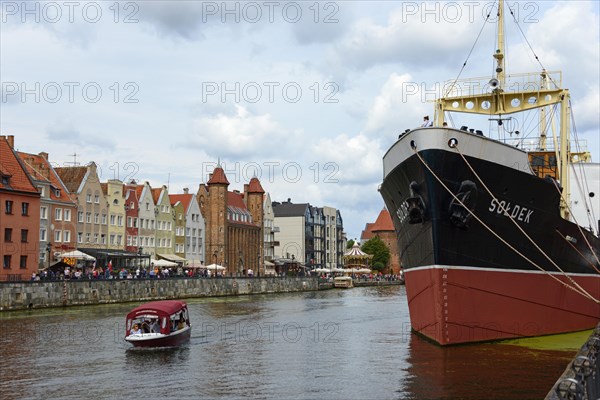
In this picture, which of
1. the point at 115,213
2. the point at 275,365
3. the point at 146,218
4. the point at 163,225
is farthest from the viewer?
the point at 163,225

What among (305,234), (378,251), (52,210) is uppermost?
(305,234)

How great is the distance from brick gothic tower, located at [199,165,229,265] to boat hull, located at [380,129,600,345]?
87.4 meters

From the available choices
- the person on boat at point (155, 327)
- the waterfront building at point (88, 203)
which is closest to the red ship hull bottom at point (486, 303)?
the person on boat at point (155, 327)

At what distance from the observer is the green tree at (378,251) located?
16300cm

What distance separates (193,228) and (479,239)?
86934 millimetres

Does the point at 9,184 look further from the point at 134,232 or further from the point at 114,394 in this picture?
the point at 114,394

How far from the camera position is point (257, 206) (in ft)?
441

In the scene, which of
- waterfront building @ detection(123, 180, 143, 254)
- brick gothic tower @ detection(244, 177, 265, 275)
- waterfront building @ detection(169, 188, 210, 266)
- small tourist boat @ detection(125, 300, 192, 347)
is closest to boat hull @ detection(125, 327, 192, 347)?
Result: small tourist boat @ detection(125, 300, 192, 347)

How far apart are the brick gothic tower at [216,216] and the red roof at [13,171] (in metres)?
49.3

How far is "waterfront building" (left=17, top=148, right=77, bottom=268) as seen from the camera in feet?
253

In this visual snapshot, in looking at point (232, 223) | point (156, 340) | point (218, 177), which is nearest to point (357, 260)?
point (232, 223)

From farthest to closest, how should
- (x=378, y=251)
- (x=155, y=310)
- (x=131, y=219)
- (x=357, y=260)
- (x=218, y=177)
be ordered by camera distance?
(x=378, y=251), (x=357, y=260), (x=218, y=177), (x=131, y=219), (x=155, y=310)

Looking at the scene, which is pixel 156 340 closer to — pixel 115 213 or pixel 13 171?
pixel 13 171

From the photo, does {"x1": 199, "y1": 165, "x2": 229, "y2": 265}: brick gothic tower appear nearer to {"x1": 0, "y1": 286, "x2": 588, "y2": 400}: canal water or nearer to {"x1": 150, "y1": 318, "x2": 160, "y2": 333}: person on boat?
{"x1": 0, "y1": 286, "x2": 588, "y2": 400}: canal water
